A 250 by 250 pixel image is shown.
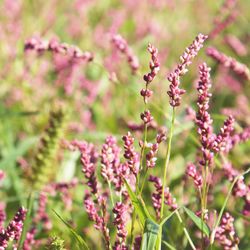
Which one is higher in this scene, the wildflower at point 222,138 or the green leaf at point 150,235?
the wildflower at point 222,138

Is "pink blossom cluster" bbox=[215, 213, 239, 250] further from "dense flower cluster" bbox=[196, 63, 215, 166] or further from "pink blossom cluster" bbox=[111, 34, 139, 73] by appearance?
"pink blossom cluster" bbox=[111, 34, 139, 73]

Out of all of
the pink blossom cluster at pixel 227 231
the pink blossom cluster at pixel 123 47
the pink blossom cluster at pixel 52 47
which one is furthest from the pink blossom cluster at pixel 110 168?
the pink blossom cluster at pixel 123 47

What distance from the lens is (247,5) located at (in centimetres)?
715

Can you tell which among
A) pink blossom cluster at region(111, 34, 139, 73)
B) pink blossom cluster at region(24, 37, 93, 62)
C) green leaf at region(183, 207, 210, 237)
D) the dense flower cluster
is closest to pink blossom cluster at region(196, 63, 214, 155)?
the dense flower cluster

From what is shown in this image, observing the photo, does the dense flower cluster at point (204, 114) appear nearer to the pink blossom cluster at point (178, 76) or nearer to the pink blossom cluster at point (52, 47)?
the pink blossom cluster at point (178, 76)

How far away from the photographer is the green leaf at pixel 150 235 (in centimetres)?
138

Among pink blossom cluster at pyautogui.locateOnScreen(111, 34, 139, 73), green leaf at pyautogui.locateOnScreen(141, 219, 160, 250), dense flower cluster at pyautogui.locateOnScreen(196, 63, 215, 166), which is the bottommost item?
green leaf at pyautogui.locateOnScreen(141, 219, 160, 250)

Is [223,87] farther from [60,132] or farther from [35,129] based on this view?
[60,132]

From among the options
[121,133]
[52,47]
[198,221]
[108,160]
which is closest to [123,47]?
[52,47]

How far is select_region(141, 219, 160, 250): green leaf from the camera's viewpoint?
1382 millimetres

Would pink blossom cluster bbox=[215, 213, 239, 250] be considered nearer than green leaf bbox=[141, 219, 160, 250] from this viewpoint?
No

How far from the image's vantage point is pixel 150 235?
1.39 metres

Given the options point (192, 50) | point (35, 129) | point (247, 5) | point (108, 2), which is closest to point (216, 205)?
point (35, 129)

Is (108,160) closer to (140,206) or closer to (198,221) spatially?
(140,206)
